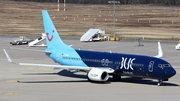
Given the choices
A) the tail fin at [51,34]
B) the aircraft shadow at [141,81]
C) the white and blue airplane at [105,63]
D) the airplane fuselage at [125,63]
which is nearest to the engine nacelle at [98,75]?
the white and blue airplane at [105,63]

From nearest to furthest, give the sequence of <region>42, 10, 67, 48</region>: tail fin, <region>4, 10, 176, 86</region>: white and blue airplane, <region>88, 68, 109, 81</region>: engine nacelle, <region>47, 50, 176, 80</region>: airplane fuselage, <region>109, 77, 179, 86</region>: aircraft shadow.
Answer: <region>47, 50, 176, 80</region>: airplane fuselage, <region>4, 10, 176, 86</region>: white and blue airplane, <region>88, 68, 109, 81</region>: engine nacelle, <region>109, 77, 179, 86</region>: aircraft shadow, <region>42, 10, 67, 48</region>: tail fin

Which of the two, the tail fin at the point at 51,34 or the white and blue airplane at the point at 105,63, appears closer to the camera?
the white and blue airplane at the point at 105,63

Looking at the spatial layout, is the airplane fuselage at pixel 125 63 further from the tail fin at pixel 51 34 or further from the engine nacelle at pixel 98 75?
the tail fin at pixel 51 34

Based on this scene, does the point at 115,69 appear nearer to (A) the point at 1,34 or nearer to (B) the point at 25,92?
(B) the point at 25,92

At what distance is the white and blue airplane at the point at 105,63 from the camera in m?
53.3

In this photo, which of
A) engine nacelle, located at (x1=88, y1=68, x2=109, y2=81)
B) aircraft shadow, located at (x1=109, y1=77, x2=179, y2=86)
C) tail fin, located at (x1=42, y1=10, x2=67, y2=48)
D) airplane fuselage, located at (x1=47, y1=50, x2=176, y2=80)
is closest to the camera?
airplane fuselage, located at (x1=47, y1=50, x2=176, y2=80)

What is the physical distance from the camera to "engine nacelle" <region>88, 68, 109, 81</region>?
182ft

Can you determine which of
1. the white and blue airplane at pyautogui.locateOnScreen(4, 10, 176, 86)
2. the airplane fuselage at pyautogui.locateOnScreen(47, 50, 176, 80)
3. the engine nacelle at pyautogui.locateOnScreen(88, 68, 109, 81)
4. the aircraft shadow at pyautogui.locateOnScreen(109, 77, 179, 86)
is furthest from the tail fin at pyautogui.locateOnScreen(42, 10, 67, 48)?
the aircraft shadow at pyautogui.locateOnScreen(109, 77, 179, 86)

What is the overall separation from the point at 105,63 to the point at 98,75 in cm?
260

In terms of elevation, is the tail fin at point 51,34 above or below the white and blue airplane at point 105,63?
above

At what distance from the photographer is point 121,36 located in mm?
128500

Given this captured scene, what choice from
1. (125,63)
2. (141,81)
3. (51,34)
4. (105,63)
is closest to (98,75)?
(105,63)

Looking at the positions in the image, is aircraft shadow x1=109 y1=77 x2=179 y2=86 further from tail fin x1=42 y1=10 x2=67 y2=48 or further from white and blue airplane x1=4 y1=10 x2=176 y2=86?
tail fin x1=42 y1=10 x2=67 y2=48

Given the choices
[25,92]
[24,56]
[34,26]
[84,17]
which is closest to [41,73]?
[25,92]
